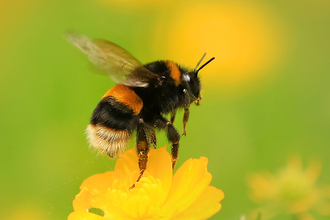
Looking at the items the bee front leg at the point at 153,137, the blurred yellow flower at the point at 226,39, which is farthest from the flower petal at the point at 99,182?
the blurred yellow flower at the point at 226,39

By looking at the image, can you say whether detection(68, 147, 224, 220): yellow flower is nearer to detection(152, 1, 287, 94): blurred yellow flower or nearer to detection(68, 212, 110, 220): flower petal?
detection(68, 212, 110, 220): flower petal

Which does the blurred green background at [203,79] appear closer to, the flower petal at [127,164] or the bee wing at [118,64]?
the flower petal at [127,164]

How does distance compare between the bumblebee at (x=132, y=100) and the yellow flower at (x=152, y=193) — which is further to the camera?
the bumblebee at (x=132, y=100)

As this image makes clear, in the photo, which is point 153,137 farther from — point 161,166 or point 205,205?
point 205,205

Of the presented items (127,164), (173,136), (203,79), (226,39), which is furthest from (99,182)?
(226,39)

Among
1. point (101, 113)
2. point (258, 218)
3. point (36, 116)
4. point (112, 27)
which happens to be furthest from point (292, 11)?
point (258, 218)
